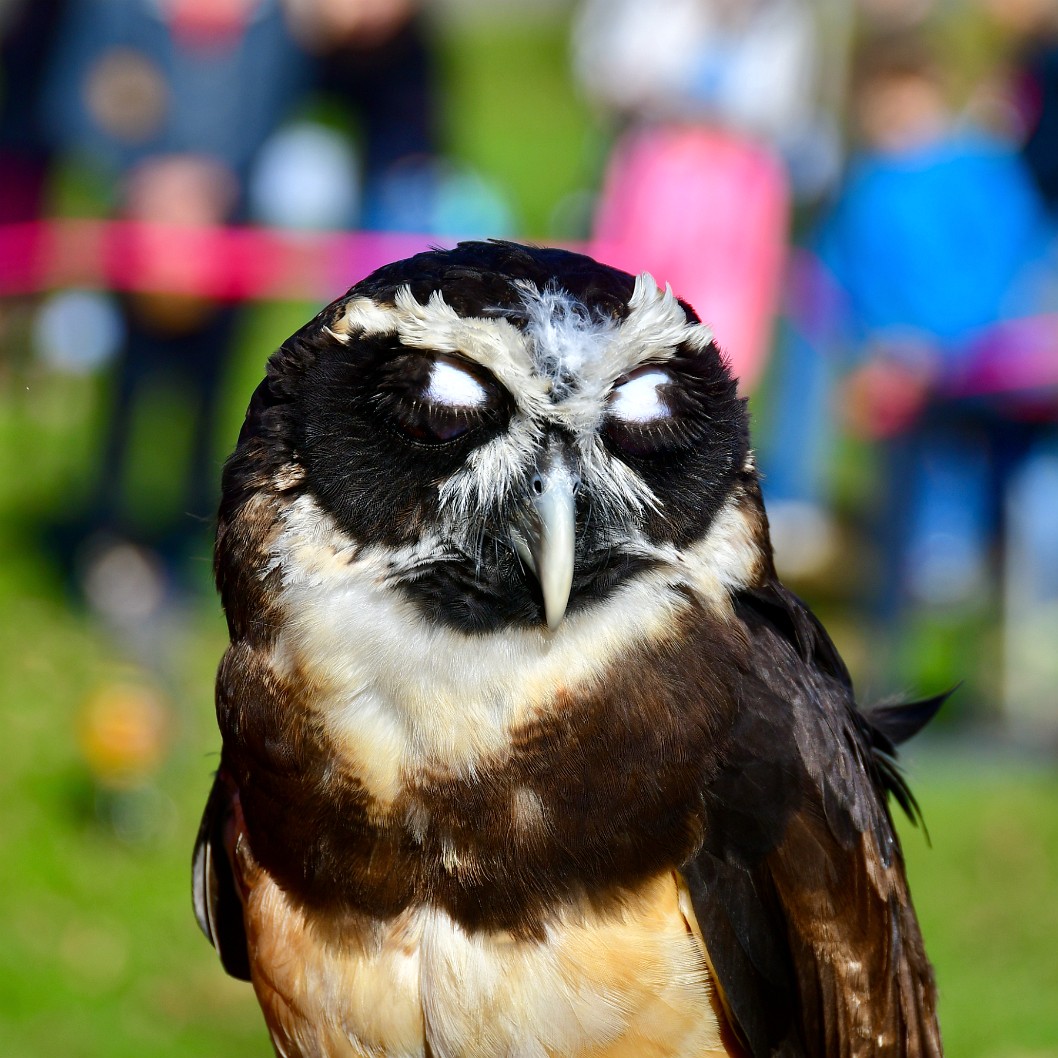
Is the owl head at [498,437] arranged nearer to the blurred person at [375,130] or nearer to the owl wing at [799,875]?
the owl wing at [799,875]

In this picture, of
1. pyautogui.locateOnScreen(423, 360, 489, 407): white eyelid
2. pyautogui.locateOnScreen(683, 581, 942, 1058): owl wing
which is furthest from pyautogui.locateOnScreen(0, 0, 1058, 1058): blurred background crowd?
pyautogui.locateOnScreen(423, 360, 489, 407): white eyelid

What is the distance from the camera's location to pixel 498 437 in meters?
2.76

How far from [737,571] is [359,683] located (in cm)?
75

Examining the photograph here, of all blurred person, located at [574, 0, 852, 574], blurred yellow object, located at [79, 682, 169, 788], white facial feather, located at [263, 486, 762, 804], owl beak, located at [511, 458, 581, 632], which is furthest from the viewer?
blurred person, located at [574, 0, 852, 574]

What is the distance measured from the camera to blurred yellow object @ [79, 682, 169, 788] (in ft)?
23.0

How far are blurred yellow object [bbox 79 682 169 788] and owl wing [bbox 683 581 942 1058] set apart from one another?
173 inches

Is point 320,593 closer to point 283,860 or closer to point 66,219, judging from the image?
point 283,860

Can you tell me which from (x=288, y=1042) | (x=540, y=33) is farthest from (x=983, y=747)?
(x=540, y=33)

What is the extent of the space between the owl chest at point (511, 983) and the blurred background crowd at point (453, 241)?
3405 mm

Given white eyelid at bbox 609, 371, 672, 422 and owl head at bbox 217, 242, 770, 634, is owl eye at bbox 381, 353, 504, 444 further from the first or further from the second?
white eyelid at bbox 609, 371, 672, 422

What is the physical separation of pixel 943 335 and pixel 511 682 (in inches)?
256

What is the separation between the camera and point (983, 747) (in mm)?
8312

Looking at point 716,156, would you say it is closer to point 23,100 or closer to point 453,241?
point 453,241

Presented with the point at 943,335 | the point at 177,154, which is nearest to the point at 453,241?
the point at 177,154
